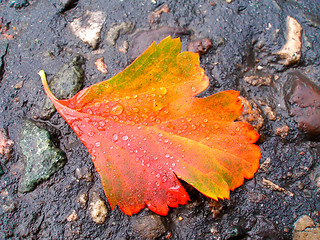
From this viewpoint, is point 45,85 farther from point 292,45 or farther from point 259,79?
point 292,45

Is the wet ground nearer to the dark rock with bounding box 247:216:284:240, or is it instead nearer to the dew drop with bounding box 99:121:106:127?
the dark rock with bounding box 247:216:284:240

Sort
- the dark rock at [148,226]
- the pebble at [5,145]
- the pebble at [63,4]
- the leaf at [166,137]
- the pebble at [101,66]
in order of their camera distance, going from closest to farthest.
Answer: the leaf at [166,137] → the dark rock at [148,226] → the pebble at [5,145] → the pebble at [101,66] → the pebble at [63,4]

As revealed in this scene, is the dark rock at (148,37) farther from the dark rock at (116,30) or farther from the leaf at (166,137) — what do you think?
the leaf at (166,137)

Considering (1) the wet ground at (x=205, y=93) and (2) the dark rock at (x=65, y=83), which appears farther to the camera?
(2) the dark rock at (x=65, y=83)

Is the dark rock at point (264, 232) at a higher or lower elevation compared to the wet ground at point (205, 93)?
lower

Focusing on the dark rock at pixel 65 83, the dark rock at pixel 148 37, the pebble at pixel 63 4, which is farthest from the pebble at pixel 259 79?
the pebble at pixel 63 4

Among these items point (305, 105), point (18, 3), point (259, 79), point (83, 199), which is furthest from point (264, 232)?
point (18, 3)

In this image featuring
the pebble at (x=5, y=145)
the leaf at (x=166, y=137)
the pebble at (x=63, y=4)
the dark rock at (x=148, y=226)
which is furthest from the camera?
the pebble at (x=63, y=4)
